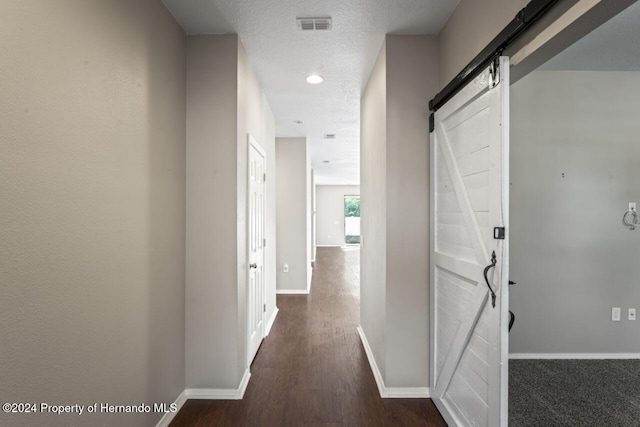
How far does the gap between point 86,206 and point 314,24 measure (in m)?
1.84

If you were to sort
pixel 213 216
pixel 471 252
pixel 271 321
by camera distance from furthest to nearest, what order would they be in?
1. pixel 271 321
2. pixel 213 216
3. pixel 471 252

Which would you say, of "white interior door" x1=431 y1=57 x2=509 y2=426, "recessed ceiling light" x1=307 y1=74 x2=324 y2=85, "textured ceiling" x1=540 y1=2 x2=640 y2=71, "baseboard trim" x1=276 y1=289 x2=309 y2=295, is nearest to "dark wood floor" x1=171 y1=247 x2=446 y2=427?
"white interior door" x1=431 y1=57 x2=509 y2=426

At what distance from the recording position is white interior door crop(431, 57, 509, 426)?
5.26 ft

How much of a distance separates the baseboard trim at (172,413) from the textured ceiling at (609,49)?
3741mm

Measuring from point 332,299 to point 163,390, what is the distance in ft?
11.8

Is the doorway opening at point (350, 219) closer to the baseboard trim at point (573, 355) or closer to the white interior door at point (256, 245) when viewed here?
the white interior door at point (256, 245)

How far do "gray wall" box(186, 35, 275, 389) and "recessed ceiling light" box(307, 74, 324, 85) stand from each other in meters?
0.91

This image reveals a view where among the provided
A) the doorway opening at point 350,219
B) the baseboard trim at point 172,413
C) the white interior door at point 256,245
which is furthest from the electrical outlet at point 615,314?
the doorway opening at point 350,219

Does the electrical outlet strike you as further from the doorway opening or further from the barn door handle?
the doorway opening

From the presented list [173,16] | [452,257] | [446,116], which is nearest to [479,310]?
[452,257]

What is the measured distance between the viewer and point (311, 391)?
260 centimetres

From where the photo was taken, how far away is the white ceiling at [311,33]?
2.18 m

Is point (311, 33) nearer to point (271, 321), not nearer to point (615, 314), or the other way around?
point (271, 321)

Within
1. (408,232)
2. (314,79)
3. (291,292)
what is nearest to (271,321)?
(291,292)
